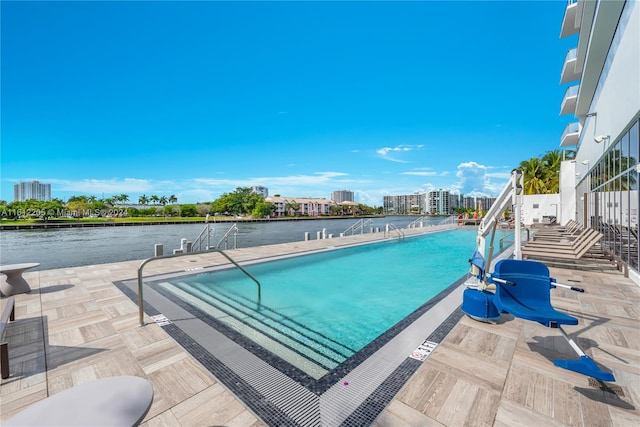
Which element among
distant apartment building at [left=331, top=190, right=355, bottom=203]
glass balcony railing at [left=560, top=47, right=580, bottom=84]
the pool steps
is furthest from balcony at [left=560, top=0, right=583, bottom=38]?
distant apartment building at [left=331, top=190, right=355, bottom=203]

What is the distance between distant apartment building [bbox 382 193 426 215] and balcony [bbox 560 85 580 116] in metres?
103

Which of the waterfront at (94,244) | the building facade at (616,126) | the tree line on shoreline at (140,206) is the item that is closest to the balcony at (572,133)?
the building facade at (616,126)

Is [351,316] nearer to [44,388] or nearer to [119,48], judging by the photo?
[44,388]

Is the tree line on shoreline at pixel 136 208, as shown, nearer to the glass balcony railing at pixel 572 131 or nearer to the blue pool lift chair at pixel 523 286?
the glass balcony railing at pixel 572 131

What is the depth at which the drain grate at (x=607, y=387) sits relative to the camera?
1.86 meters

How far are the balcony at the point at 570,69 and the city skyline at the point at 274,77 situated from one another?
2.78m

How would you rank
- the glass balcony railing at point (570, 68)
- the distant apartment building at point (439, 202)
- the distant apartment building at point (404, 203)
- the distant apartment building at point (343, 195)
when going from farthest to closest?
1. the distant apartment building at point (343, 195)
2. the distant apartment building at point (404, 203)
3. the distant apartment building at point (439, 202)
4. the glass balcony railing at point (570, 68)

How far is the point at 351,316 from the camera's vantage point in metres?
4.10

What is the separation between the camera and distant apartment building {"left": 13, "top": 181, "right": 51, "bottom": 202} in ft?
396

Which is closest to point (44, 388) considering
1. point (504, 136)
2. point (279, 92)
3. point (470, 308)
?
point (470, 308)

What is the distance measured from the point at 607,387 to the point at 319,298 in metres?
3.66

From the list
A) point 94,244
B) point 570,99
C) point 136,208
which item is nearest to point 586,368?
point 570,99

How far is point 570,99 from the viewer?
13430 mm

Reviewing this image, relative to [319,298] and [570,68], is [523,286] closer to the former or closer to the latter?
[319,298]
